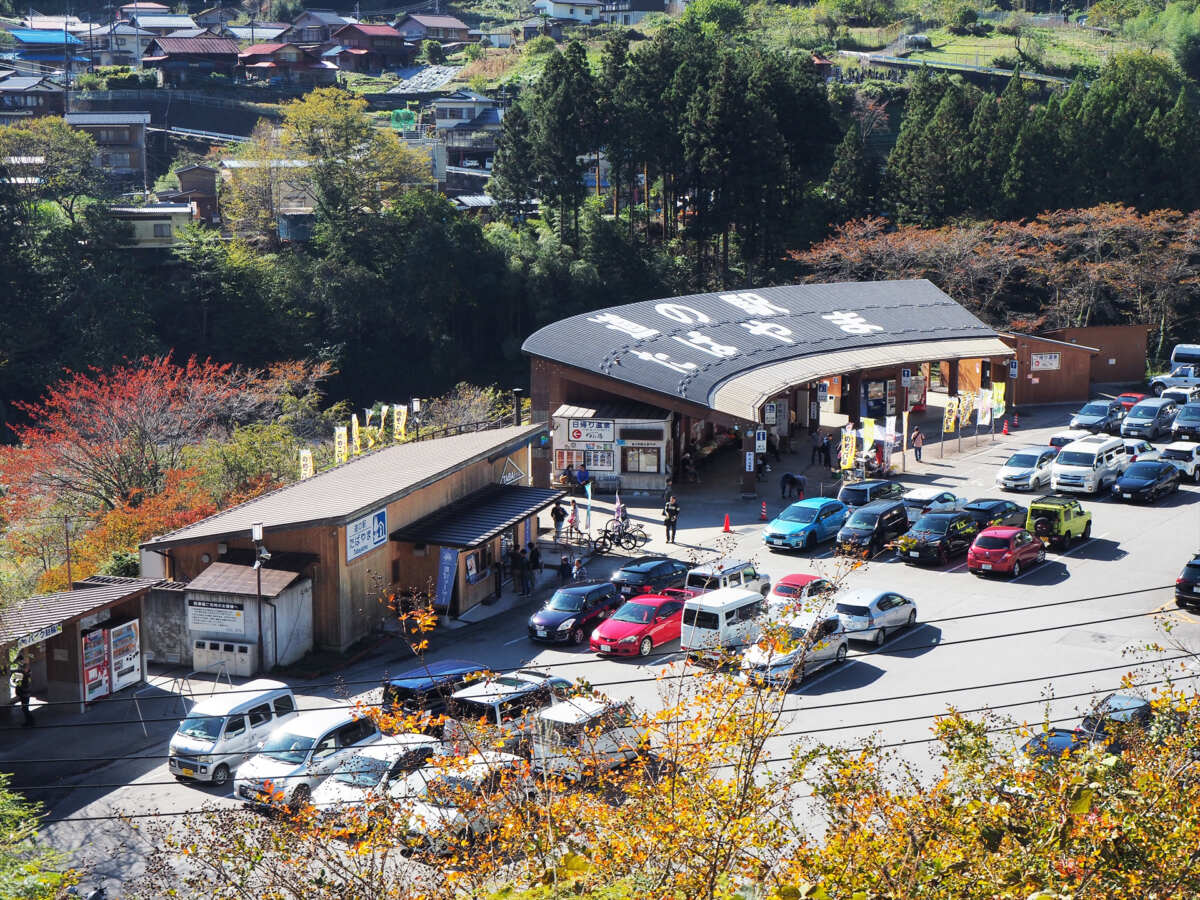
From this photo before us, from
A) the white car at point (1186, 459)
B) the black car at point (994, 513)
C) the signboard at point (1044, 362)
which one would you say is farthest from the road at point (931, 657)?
the signboard at point (1044, 362)

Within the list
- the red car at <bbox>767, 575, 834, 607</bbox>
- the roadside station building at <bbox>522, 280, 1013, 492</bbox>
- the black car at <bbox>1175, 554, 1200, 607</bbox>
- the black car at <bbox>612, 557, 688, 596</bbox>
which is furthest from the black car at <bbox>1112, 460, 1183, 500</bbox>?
the black car at <bbox>612, 557, 688, 596</bbox>

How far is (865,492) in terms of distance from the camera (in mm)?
33531

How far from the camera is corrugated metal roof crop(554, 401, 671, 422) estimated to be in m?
36.5

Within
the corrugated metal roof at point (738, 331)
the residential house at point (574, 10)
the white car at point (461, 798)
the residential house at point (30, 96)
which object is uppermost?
the residential house at point (574, 10)

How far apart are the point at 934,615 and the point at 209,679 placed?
14.3 m

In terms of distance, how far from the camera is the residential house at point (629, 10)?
119m

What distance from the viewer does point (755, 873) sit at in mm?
10875

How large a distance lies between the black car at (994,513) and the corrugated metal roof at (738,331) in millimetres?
6617

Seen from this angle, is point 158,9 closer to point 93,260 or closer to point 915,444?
point 93,260

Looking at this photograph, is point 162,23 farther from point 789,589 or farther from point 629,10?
point 789,589

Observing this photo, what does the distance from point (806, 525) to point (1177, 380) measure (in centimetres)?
2532

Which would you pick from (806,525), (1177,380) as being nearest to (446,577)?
(806,525)

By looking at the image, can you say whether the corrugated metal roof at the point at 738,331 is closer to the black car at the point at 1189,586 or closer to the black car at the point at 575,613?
the black car at the point at 575,613

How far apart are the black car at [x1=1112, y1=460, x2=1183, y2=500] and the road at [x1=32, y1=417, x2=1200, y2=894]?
3.57 ft
